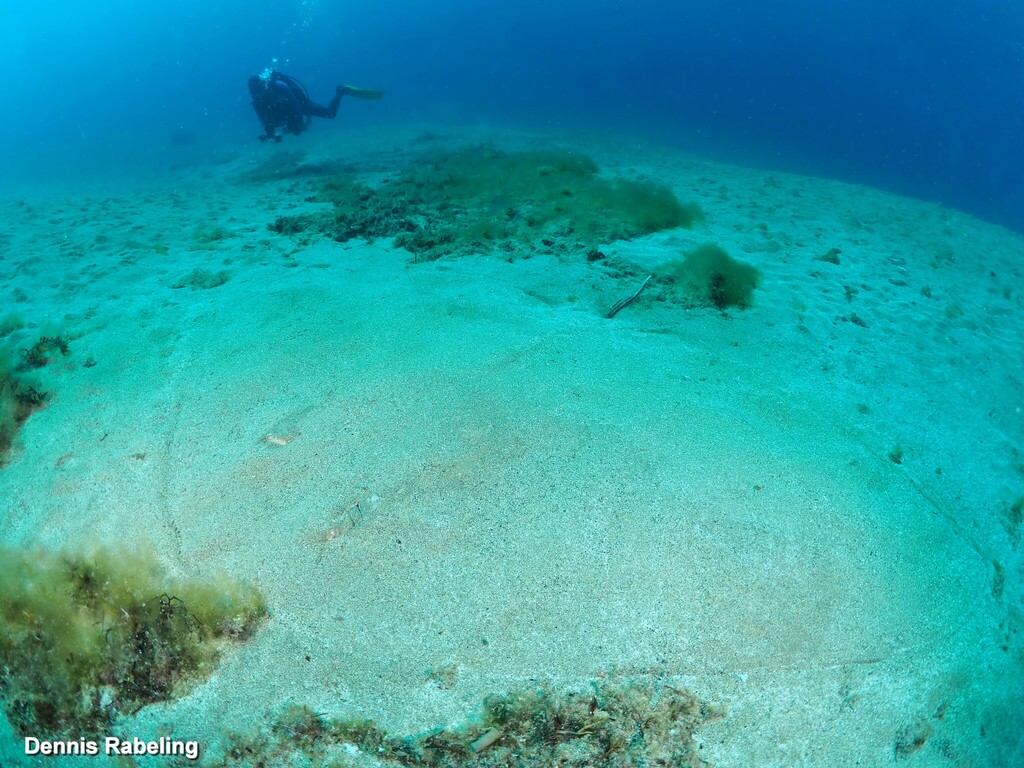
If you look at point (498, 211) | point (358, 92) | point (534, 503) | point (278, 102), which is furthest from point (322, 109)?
point (534, 503)

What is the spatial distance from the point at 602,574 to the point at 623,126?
2705 cm

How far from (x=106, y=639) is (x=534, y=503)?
7.73ft

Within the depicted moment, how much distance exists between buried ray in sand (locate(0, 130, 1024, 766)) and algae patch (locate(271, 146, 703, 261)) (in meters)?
0.91

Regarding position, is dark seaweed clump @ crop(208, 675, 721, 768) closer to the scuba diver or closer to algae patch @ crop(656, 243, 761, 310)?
algae patch @ crop(656, 243, 761, 310)

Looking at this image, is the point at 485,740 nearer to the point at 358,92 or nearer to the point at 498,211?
the point at 498,211

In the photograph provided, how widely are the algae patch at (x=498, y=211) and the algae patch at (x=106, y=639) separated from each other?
15.6 ft

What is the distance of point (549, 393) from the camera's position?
3996mm

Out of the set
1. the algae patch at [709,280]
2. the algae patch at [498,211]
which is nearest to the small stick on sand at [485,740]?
the algae patch at [709,280]

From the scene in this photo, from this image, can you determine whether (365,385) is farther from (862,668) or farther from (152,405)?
(862,668)

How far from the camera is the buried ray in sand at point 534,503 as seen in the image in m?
2.49

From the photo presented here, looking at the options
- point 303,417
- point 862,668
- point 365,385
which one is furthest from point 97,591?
point 862,668

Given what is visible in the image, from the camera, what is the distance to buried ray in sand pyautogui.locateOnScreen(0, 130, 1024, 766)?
8.18 feet

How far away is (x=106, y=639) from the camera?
2.68 meters

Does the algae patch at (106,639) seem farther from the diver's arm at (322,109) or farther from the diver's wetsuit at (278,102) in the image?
the diver's arm at (322,109)
